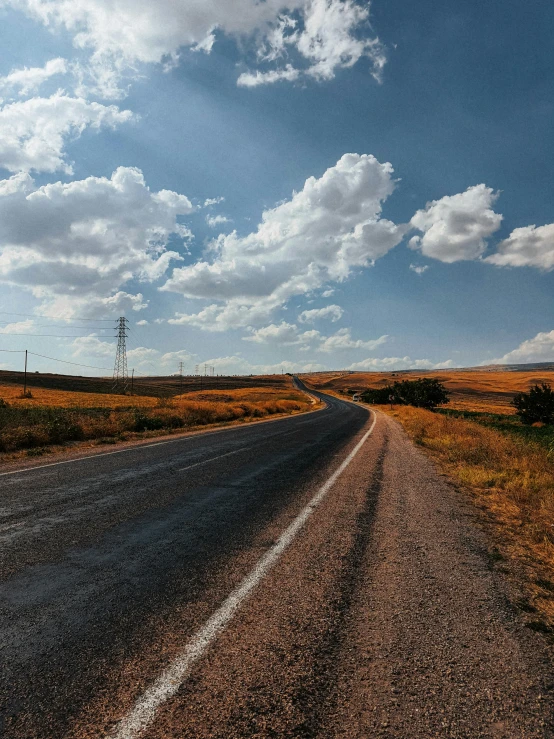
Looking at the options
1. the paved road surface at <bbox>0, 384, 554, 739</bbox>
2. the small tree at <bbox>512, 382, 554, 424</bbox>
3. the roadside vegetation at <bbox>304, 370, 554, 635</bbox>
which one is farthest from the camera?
the small tree at <bbox>512, 382, 554, 424</bbox>

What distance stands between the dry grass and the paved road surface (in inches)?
16.8

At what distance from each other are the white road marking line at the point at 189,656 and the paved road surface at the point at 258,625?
0.05ft

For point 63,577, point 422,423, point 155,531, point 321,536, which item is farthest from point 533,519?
point 422,423

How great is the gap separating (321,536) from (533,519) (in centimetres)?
383

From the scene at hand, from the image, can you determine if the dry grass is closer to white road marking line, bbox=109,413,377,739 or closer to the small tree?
white road marking line, bbox=109,413,377,739

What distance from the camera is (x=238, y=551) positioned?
4.96 meters

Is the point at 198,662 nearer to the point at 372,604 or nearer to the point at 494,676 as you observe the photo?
the point at 372,604

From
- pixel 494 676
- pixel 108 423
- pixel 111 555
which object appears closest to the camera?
pixel 494 676

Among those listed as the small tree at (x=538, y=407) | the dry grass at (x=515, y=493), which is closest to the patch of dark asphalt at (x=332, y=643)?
the dry grass at (x=515, y=493)

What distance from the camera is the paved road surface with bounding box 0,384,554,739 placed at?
7.84ft

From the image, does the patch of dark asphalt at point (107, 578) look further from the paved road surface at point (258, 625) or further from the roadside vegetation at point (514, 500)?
the roadside vegetation at point (514, 500)

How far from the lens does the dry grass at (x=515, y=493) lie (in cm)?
474

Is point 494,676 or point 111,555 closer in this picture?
point 494,676

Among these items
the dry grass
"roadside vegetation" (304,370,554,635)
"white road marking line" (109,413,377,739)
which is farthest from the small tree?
"white road marking line" (109,413,377,739)
